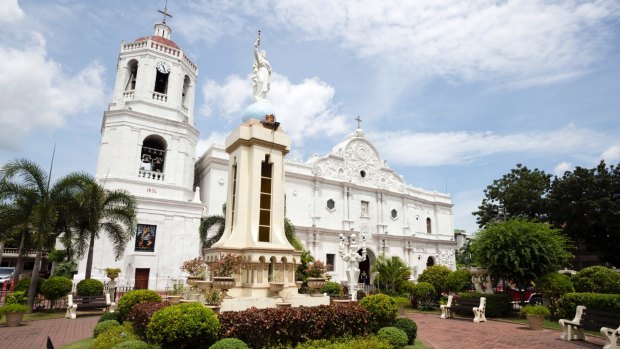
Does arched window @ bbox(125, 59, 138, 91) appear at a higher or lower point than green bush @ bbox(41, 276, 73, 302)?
higher

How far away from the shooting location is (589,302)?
1209 centimetres

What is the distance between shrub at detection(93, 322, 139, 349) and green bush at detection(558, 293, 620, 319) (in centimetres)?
1265

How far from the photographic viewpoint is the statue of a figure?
40.8ft

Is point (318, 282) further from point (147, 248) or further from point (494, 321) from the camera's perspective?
point (147, 248)

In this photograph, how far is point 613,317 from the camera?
364 inches

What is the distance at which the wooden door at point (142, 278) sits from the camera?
A: 21406mm

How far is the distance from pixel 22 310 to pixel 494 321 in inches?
632

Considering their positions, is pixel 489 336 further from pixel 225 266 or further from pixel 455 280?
pixel 455 280

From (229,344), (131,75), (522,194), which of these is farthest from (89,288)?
(522,194)

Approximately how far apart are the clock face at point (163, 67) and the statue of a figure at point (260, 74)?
14.9m

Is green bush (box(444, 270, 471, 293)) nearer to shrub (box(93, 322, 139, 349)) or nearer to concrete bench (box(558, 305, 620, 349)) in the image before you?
concrete bench (box(558, 305, 620, 349))

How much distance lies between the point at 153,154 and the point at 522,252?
71.2 feet

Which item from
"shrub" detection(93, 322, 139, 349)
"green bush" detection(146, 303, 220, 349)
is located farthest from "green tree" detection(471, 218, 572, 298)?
"shrub" detection(93, 322, 139, 349)

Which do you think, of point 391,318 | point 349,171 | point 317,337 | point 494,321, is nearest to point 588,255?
point 349,171
